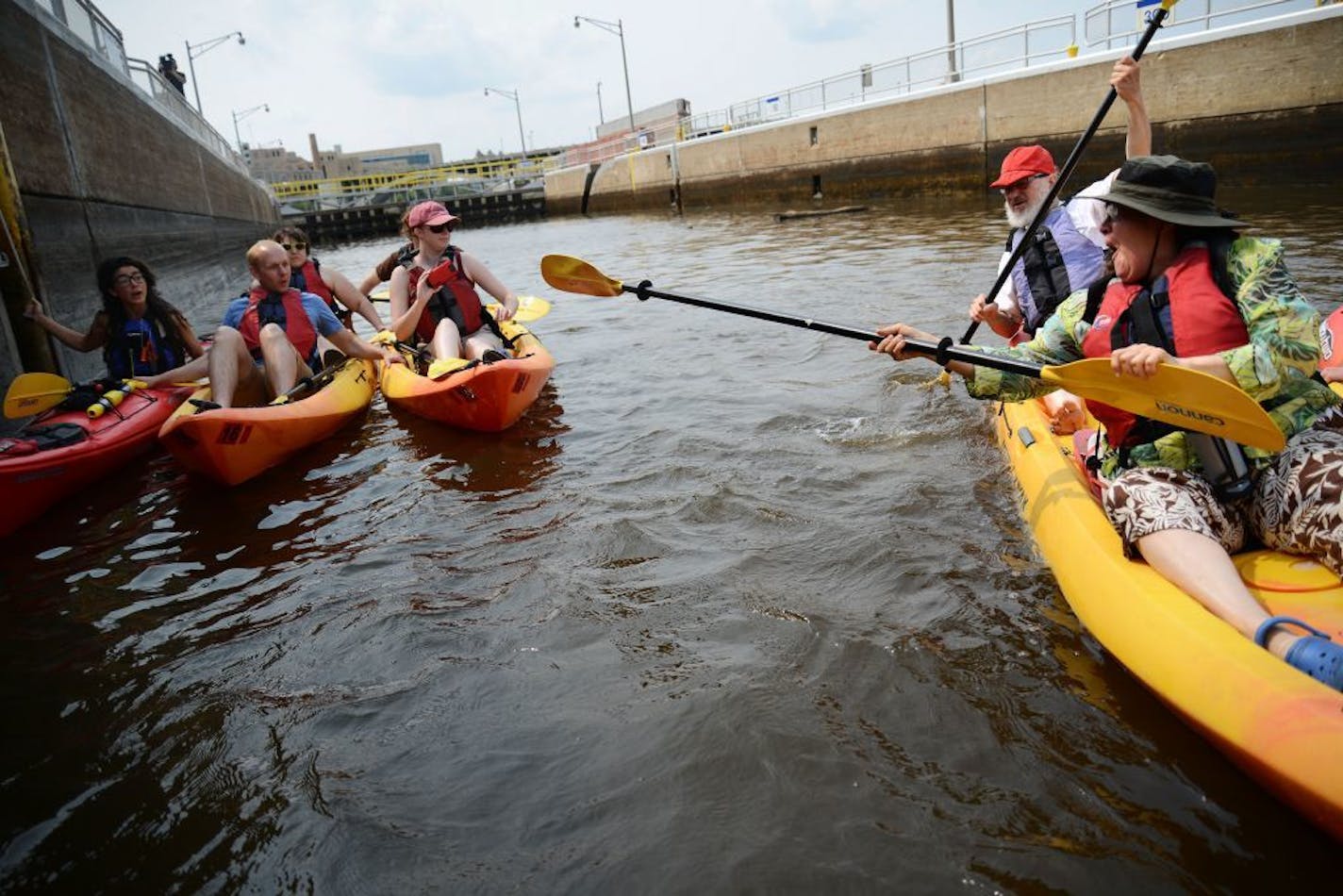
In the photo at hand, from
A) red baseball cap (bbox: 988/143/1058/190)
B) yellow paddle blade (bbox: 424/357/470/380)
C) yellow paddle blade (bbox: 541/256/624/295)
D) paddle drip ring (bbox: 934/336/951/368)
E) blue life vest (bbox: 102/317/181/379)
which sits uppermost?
red baseball cap (bbox: 988/143/1058/190)

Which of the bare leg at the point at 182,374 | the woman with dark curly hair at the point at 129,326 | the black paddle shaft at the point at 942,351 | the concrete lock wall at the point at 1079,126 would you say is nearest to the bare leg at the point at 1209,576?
the black paddle shaft at the point at 942,351

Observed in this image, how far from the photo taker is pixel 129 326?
6.04m

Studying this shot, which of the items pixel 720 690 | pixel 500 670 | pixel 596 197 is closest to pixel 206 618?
pixel 500 670

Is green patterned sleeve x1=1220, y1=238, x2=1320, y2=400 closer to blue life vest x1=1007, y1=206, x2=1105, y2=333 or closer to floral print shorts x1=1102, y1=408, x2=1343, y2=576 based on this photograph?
floral print shorts x1=1102, y1=408, x2=1343, y2=576

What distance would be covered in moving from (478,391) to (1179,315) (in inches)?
164

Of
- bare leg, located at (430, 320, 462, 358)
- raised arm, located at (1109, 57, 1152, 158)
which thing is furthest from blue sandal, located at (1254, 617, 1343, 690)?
bare leg, located at (430, 320, 462, 358)

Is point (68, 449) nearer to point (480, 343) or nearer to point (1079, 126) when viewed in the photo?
point (480, 343)

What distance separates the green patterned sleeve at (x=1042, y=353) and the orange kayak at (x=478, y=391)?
10.9 ft

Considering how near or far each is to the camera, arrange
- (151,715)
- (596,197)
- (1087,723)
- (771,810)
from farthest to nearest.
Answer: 1. (596,197)
2. (151,715)
3. (1087,723)
4. (771,810)

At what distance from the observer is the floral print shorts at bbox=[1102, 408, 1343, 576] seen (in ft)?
7.60

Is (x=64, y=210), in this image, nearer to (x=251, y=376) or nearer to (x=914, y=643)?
(x=251, y=376)

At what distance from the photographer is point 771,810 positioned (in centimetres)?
226

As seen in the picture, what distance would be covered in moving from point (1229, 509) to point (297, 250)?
6720mm

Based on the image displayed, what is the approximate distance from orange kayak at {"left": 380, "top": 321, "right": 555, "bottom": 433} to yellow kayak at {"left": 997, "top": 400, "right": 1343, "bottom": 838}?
3.62m
